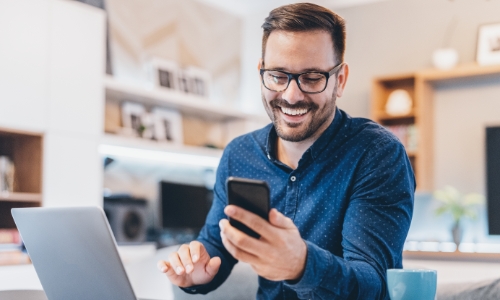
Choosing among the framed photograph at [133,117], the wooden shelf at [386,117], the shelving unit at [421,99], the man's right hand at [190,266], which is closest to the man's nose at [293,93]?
the man's right hand at [190,266]

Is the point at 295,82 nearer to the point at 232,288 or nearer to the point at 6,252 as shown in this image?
the point at 232,288

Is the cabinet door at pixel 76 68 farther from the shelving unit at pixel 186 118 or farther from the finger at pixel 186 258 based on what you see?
the finger at pixel 186 258

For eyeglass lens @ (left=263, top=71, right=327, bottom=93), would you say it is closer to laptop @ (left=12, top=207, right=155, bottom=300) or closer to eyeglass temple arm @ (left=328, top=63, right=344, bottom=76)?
eyeglass temple arm @ (left=328, top=63, right=344, bottom=76)

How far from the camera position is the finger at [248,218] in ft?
2.89

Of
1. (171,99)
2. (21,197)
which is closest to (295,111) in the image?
(21,197)

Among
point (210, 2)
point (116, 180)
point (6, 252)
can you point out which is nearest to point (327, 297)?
point (6, 252)

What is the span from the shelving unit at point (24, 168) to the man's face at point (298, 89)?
2.41 metres

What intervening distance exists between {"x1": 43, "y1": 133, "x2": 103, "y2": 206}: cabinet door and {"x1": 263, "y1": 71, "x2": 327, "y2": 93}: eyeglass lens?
2439 mm

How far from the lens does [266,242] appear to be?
92 cm

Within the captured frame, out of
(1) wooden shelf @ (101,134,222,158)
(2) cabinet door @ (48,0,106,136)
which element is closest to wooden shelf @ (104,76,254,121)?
(2) cabinet door @ (48,0,106,136)

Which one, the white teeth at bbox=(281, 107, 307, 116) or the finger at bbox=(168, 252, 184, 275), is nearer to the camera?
the finger at bbox=(168, 252, 184, 275)

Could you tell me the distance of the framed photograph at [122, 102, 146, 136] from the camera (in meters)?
4.56

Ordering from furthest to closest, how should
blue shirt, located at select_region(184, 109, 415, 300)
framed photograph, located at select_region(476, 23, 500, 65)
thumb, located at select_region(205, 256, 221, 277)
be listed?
framed photograph, located at select_region(476, 23, 500, 65), thumb, located at select_region(205, 256, 221, 277), blue shirt, located at select_region(184, 109, 415, 300)

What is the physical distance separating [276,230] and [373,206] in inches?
19.3
